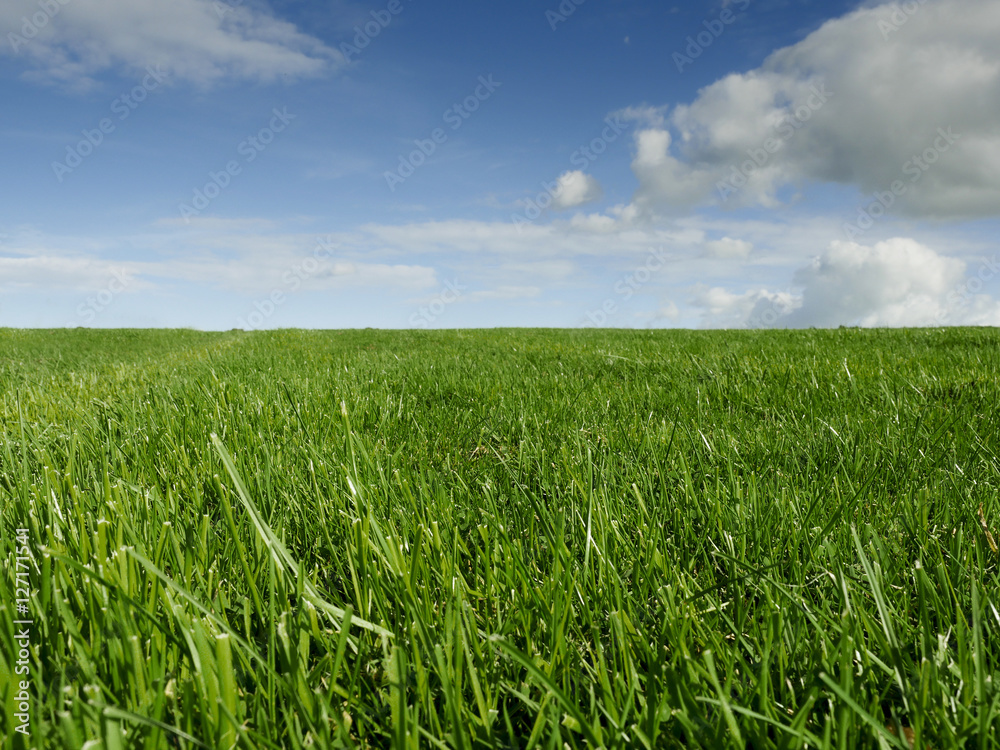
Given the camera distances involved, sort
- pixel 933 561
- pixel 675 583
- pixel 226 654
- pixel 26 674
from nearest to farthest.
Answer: pixel 226 654 → pixel 26 674 → pixel 675 583 → pixel 933 561

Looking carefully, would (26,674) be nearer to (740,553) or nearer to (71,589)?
(71,589)

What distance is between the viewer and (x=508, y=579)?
55.4 inches

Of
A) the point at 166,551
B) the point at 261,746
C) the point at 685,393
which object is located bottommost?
the point at 261,746

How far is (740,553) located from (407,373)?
4.02 metres

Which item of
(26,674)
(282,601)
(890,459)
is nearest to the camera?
(26,674)

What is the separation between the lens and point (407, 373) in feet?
17.3

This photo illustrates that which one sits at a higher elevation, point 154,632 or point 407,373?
point 407,373

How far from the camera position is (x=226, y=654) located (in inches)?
36.8

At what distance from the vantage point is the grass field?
980 mm

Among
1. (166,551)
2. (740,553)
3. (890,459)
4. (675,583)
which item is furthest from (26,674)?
(890,459)

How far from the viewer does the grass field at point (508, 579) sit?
98cm

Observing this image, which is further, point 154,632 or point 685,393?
point 685,393

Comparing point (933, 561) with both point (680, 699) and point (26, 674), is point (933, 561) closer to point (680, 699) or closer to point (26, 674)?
point (680, 699)

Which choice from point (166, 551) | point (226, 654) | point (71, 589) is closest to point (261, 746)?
point (226, 654)
